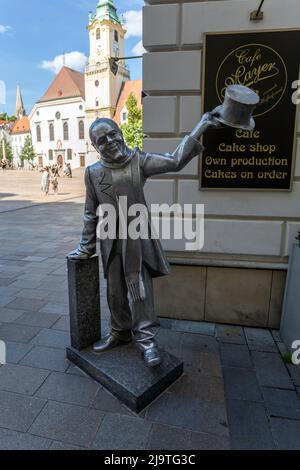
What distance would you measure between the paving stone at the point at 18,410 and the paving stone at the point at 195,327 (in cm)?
177

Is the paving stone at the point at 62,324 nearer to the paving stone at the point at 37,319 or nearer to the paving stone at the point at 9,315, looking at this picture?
the paving stone at the point at 37,319

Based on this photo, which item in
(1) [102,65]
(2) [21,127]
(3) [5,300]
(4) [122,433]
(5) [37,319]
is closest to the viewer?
(4) [122,433]

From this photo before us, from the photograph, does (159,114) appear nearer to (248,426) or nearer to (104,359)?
(104,359)

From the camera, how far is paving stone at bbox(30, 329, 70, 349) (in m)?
3.39

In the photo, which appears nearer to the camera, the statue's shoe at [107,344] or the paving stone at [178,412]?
the paving stone at [178,412]

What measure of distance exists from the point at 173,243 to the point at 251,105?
201 cm

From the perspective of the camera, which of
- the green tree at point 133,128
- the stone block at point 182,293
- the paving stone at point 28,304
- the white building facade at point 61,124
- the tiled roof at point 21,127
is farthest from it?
the tiled roof at point 21,127

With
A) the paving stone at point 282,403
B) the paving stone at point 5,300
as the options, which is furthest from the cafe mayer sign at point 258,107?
the paving stone at point 5,300

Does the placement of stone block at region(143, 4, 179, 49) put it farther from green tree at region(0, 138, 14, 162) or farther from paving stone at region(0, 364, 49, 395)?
green tree at region(0, 138, 14, 162)

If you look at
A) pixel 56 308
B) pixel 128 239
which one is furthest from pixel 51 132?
pixel 128 239

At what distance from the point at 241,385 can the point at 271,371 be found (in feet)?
1.28

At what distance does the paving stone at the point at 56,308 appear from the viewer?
418cm

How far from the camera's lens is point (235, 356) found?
129 inches

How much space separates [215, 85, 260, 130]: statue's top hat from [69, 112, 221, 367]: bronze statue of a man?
0.30ft
